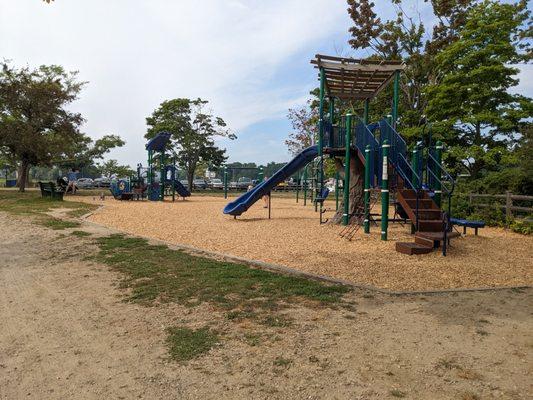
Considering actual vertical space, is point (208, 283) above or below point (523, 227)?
below

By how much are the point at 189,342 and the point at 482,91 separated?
17.0 m

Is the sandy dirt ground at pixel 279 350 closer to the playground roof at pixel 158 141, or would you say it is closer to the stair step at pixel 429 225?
the stair step at pixel 429 225

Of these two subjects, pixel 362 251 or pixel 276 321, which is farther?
pixel 362 251

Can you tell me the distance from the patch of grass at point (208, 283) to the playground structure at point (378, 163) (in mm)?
3270

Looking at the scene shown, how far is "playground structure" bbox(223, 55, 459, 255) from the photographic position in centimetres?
864

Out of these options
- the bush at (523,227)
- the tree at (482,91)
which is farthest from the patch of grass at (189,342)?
the tree at (482,91)

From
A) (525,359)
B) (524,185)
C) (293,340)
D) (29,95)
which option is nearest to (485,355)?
(525,359)

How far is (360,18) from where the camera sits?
23.4 m

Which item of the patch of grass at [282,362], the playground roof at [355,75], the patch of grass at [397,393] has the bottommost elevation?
the patch of grass at [397,393]

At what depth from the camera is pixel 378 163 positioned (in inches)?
419

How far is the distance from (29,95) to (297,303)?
3007 cm

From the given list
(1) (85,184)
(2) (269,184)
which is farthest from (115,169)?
(2) (269,184)

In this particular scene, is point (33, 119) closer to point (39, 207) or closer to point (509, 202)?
point (39, 207)

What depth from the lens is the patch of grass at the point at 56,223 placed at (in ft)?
36.0
